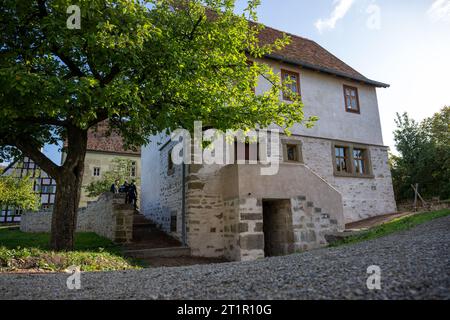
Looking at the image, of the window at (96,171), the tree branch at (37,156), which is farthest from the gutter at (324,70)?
the window at (96,171)

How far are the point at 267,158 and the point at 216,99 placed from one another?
16.7 feet

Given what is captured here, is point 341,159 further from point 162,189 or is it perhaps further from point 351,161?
point 162,189

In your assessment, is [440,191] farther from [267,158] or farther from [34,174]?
[34,174]

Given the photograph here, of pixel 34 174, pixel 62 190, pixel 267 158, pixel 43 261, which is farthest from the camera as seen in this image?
pixel 34 174

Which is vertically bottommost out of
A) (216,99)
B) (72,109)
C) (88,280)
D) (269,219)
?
(88,280)

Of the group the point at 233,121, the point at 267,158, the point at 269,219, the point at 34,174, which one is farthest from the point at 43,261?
the point at 34,174

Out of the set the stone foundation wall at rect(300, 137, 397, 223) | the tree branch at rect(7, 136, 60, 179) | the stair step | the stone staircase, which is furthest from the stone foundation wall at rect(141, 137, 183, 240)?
the stone foundation wall at rect(300, 137, 397, 223)

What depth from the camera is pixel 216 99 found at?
8.13 m

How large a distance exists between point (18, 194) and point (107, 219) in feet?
41.7

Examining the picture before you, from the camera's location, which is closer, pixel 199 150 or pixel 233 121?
pixel 233 121

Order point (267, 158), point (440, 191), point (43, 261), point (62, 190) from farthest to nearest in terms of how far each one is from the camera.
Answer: point (440, 191)
point (267, 158)
point (62, 190)
point (43, 261)

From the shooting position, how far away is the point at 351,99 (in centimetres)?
1559

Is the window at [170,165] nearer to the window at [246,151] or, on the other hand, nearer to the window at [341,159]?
the window at [246,151]

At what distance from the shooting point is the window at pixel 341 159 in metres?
14.4
